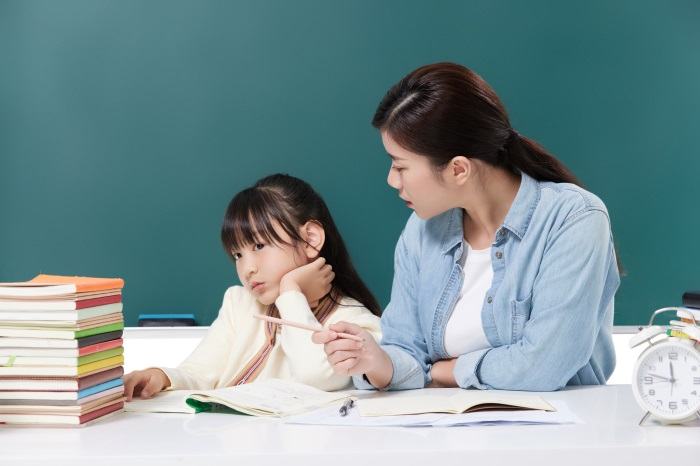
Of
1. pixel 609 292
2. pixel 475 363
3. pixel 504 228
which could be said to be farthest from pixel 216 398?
pixel 609 292

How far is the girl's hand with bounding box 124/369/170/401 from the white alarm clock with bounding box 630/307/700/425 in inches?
35.9

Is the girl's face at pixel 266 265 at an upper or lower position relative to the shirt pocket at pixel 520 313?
upper

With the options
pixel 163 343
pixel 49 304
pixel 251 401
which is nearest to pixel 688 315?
pixel 251 401

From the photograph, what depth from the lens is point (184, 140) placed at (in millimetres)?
2619

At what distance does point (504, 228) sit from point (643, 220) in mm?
1182

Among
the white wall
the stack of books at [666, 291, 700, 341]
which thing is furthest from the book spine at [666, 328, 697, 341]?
the white wall

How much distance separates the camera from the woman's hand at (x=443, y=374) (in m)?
1.63

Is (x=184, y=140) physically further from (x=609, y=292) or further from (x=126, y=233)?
(x=609, y=292)

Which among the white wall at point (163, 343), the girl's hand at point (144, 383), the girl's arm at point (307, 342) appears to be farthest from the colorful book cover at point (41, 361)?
the white wall at point (163, 343)

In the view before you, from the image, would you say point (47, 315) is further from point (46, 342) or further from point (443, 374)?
point (443, 374)

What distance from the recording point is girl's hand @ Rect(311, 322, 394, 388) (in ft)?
4.78

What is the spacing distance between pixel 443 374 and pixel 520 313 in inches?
8.3

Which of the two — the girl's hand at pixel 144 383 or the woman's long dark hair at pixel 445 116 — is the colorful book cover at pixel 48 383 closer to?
the girl's hand at pixel 144 383

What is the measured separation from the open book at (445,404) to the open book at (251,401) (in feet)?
0.32
